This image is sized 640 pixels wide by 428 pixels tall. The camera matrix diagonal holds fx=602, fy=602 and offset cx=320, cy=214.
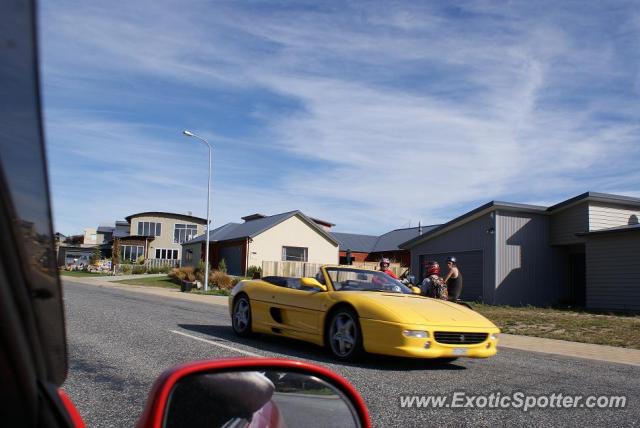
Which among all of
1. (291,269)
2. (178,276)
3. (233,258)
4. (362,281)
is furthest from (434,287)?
(233,258)

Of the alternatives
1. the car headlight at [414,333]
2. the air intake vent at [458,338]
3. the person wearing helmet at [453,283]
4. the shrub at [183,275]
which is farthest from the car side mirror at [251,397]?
the shrub at [183,275]

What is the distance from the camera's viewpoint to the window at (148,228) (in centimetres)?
6347

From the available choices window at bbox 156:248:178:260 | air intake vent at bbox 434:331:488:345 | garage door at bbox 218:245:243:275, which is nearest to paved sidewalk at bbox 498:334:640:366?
air intake vent at bbox 434:331:488:345

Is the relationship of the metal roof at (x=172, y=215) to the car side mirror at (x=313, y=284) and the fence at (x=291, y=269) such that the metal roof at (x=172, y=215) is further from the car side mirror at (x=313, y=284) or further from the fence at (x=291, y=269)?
the car side mirror at (x=313, y=284)

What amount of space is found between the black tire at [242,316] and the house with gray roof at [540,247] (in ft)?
54.4

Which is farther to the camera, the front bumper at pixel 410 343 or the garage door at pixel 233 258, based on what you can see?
the garage door at pixel 233 258

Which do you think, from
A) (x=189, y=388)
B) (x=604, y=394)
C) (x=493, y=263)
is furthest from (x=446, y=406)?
(x=493, y=263)

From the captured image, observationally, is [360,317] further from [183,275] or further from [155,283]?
[155,283]

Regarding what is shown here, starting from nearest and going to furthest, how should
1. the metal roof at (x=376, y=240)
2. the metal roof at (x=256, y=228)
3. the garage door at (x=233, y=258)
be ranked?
the metal roof at (x=256, y=228)
the garage door at (x=233, y=258)
the metal roof at (x=376, y=240)

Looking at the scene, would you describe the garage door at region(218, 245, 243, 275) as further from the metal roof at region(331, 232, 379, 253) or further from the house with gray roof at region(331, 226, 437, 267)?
the metal roof at region(331, 232, 379, 253)

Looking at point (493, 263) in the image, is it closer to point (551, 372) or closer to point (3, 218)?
point (551, 372)

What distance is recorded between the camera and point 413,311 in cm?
719

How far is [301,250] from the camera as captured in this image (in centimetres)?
4359

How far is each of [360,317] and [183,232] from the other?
5938 cm
